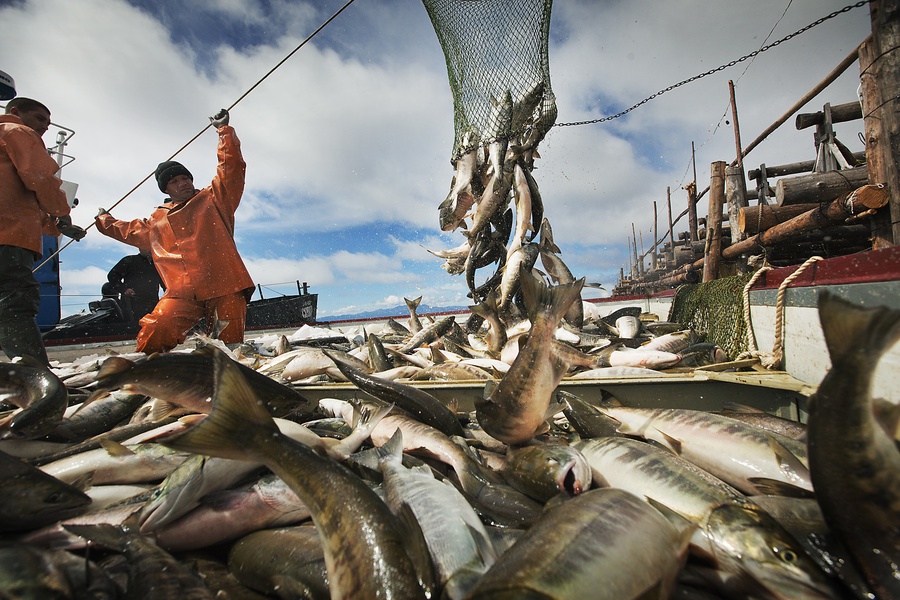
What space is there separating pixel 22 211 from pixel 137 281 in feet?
23.1

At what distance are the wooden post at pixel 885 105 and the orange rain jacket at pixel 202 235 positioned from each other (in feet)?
25.2

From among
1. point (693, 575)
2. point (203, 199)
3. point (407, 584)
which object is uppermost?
point (203, 199)

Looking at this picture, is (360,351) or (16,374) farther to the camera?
(360,351)

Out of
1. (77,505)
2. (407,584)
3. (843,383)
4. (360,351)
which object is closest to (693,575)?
(843,383)

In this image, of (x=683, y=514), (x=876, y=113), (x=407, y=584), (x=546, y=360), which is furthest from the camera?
(x=876, y=113)

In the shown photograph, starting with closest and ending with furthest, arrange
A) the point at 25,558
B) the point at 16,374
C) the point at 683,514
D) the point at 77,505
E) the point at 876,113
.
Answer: the point at 25,558, the point at 683,514, the point at 77,505, the point at 16,374, the point at 876,113

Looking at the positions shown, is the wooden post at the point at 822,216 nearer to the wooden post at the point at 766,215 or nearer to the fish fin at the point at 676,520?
the wooden post at the point at 766,215

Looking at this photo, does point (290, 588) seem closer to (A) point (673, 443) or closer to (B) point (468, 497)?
(B) point (468, 497)

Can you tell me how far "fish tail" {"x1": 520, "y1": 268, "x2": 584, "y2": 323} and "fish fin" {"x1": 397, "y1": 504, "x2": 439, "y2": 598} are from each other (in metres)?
1.56

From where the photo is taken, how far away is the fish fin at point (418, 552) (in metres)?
1.16

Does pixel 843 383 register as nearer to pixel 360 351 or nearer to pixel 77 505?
pixel 77 505

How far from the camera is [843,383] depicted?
1.15 metres

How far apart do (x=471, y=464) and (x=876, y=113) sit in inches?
230

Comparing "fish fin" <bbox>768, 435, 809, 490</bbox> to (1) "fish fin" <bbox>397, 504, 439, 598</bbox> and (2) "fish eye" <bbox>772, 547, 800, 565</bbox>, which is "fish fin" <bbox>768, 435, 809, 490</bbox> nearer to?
(2) "fish eye" <bbox>772, 547, 800, 565</bbox>
